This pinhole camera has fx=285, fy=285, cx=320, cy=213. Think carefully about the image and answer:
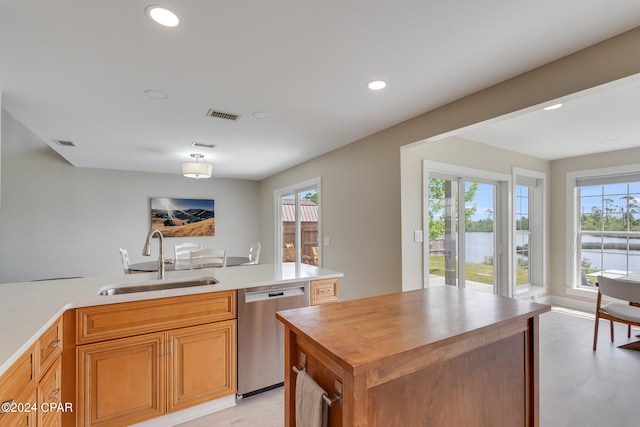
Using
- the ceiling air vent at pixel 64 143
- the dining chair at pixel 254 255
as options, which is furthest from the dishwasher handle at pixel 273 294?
the ceiling air vent at pixel 64 143

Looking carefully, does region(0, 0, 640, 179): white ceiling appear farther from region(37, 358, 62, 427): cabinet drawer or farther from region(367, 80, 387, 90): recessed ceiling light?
region(37, 358, 62, 427): cabinet drawer

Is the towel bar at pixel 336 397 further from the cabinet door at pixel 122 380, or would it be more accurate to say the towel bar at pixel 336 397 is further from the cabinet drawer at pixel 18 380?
A: the cabinet door at pixel 122 380

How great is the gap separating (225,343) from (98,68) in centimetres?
208

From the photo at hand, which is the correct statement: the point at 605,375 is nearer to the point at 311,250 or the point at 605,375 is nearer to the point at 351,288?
the point at 351,288

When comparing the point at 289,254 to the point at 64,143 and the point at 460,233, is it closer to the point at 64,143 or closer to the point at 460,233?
the point at 460,233

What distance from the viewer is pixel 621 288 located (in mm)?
2709

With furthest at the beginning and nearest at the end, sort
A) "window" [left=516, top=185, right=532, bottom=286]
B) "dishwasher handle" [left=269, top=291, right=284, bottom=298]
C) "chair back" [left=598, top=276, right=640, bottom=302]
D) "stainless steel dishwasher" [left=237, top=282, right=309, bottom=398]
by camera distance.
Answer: "window" [left=516, top=185, right=532, bottom=286], "chair back" [left=598, top=276, right=640, bottom=302], "dishwasher handle" [left=269, top=291, right=284, bottom=298], "stainless steel dishwasher" [left=237, top=282, right=309, bottom=398]

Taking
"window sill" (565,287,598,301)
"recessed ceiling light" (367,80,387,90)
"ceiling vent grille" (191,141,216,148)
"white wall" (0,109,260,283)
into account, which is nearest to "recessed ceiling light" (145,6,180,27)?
"recessed ceiling light" (367,80,387,90)

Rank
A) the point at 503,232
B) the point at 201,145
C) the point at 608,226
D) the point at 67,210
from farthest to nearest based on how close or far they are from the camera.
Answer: the point at 67,210 < the point at 608,226 < the point at 503,232 < the point at 201,145

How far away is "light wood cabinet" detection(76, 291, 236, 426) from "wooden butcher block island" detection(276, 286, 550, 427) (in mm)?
943

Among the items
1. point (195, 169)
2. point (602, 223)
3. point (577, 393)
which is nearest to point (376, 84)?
point (195, 169)

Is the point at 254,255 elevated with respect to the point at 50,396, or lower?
elevated

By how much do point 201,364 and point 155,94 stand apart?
211 cm

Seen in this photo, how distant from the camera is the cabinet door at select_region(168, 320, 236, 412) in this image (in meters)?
1.87
